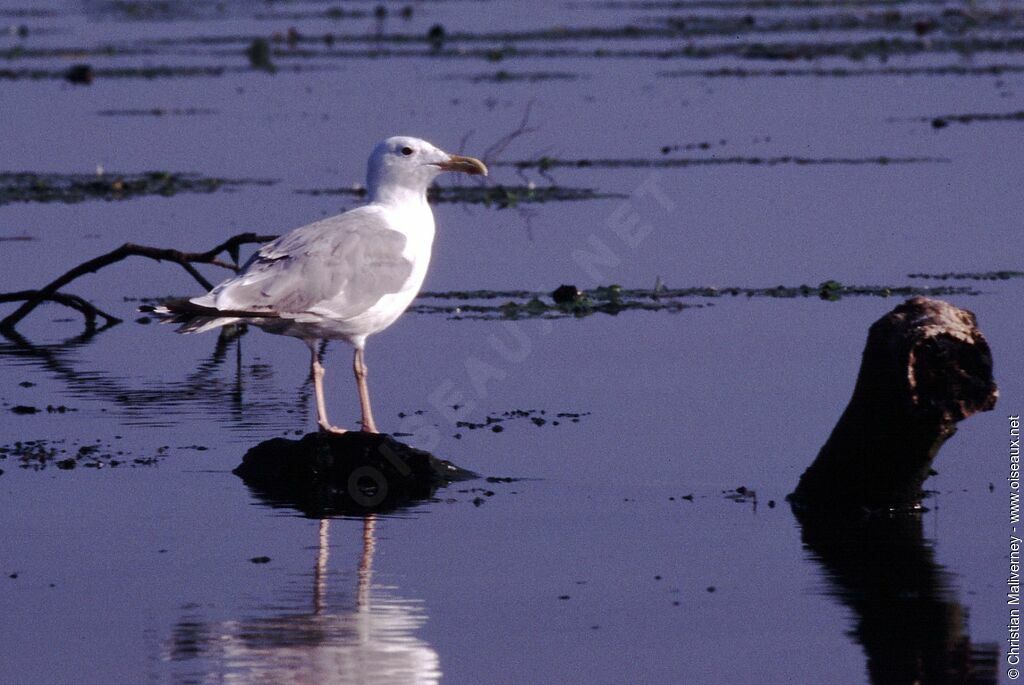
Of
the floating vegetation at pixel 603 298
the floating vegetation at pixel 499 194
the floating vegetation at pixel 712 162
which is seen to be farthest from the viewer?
the floating vegetation at pixel 712 162

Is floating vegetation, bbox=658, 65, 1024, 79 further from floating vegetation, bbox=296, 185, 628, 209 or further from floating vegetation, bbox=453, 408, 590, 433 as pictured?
floating vegetation, bbox=453, 408, 590, 433

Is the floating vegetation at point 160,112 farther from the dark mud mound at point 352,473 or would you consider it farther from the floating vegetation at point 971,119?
the dark mud mound at point 352,473

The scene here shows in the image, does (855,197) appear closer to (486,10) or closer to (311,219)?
(311,219)

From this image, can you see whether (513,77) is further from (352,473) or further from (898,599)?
(898,599)

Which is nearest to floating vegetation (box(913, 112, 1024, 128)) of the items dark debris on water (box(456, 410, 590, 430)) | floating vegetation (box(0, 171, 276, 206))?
floating vegetation (box(0, 171, 276, 206))

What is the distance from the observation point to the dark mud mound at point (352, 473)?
10219 mm

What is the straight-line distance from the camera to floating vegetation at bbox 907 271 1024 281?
1526 cm

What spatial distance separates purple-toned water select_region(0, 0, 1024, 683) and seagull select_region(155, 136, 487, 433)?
2.88ft

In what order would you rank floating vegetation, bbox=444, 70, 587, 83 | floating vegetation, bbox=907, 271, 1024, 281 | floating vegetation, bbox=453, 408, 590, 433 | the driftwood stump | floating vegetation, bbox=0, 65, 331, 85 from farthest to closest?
floating vegetation, bbox=0, 65, 331, 85
floating vegetation, bbox=444, 70, 587, 83
floating vegetation, bbox=907, 271, 1024, 281
floating vegetation, bbox=453, 408, 590, 433
the driftwood stump

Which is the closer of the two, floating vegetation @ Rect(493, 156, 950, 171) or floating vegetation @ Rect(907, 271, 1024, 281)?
floating vegetation @ Rect(907, 271, 1024, 281)

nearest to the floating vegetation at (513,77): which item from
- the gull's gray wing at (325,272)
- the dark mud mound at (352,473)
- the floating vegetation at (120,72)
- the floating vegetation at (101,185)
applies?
Answer: the floating vegetation at (120,72)

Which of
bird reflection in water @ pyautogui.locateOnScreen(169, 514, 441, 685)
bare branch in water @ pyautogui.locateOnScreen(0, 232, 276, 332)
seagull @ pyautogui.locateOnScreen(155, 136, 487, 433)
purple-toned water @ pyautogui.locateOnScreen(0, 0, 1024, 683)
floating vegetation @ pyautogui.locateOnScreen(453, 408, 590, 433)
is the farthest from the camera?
bare branch in water @ pyautogui.locateOnScreen(0, 232, 276, 332)

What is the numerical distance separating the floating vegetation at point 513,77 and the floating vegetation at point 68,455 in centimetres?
2278

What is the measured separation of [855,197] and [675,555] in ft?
37.6
